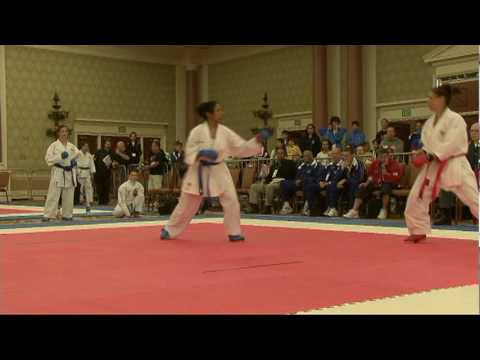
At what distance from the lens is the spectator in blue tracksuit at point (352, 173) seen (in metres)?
9.80

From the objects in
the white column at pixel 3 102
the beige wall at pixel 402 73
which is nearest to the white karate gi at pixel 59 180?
the beige wall at pixel 402 73

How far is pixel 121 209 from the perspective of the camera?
400 inches

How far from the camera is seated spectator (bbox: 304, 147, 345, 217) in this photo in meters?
10.0

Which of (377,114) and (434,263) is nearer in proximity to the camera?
(434,263)

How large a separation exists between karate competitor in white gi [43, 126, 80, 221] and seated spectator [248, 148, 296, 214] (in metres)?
3.27

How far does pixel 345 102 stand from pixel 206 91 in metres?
6.19

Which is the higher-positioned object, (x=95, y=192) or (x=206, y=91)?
(x=206, y=91)

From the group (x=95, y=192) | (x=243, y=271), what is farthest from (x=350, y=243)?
(x=95, y=192)

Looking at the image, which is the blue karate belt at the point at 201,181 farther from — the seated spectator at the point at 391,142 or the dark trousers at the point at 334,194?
the seated spectator at the point at 391,142

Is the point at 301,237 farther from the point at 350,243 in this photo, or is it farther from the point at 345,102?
the point at 345,102

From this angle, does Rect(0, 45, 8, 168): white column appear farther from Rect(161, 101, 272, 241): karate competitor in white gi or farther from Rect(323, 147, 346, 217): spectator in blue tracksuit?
Rect(161, 101, 272, 241): karate competitor in white gi

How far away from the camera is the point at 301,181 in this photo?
34.9 feet

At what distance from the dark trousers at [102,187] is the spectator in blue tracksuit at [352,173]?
7.11 meters

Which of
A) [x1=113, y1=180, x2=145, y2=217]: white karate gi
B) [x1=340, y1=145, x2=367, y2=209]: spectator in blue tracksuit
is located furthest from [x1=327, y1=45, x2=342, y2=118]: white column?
[x1=113, y1=180, x2=145, y2=217]: white karate gi
